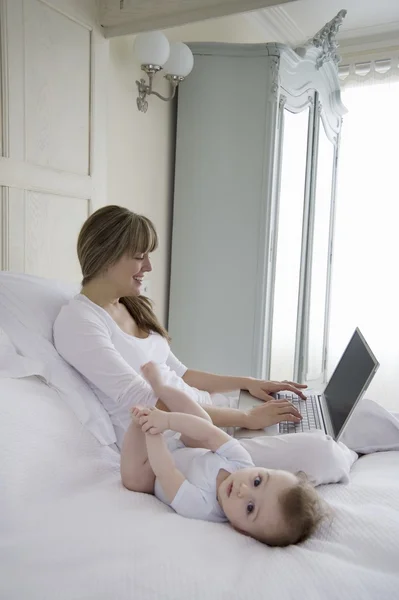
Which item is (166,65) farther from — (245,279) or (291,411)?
(291,411)

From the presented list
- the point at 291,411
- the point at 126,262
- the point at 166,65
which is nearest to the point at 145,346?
the point at 126,262

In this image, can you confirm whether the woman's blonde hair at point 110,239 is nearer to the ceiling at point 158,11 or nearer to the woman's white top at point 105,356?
the woman's white top at point 105,356

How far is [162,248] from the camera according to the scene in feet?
9.34

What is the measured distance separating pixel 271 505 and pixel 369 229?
2.92 m

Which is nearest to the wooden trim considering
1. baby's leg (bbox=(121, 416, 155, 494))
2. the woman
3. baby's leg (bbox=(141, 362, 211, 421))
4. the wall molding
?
the woman

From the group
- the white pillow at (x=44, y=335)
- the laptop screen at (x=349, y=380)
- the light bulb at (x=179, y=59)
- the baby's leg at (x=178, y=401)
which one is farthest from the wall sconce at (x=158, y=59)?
the baby's leg at (x=178, y=401)

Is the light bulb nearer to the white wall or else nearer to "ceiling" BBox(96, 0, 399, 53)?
the white wall

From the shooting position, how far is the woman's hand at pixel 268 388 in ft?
5.82

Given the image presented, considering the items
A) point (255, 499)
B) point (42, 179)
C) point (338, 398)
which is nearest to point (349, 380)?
point (338, 398)

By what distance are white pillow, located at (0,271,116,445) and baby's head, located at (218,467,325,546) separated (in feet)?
1.34

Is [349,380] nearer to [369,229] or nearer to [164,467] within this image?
[164,467]

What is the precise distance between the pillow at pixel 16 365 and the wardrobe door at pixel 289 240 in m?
1.59

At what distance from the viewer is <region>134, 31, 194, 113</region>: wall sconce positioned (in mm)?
2266

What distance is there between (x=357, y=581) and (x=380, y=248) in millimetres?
3040
